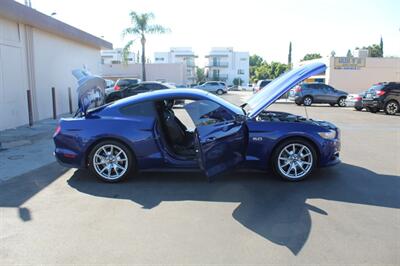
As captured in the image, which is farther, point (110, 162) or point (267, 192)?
point (110, 162)

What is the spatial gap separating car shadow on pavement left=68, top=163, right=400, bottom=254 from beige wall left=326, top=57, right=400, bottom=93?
32.5m

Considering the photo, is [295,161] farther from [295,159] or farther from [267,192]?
[267,192]

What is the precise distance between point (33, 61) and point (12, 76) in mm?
1566

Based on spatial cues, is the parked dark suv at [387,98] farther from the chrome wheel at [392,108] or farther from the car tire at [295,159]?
the car tire at [295,159]

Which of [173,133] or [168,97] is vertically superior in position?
[168,97]

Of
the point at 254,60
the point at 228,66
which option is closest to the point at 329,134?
the point at 228,66

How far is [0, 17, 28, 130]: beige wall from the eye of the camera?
11.5m

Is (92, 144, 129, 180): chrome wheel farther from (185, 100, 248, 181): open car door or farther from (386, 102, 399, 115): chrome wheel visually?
(386, 102, 399, 115): chrome wheel

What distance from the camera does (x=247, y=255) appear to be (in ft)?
11.8

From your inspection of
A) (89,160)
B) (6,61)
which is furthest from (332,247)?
(6,61)

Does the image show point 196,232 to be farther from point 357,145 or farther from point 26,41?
point 26,41

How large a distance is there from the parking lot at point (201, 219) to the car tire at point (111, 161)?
0.18 meters

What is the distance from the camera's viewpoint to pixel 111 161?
19.4 ft

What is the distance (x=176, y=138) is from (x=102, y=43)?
16.3 meters
